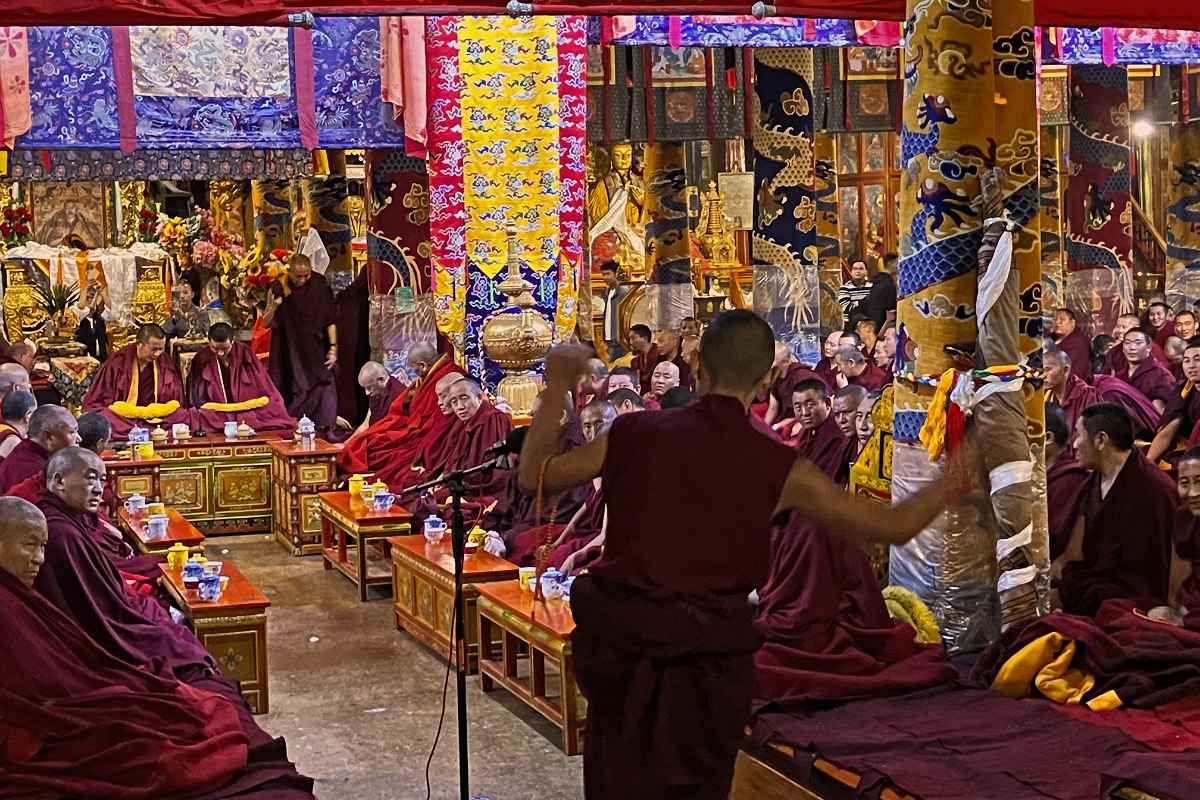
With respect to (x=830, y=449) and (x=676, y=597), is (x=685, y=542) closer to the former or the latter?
(x=676, y=597)

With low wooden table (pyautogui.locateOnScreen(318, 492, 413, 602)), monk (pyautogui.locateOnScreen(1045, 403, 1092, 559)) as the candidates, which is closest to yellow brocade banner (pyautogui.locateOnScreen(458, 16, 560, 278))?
low wooden table (pyautogui.locateOnScreen(318, 492, 413, 602))

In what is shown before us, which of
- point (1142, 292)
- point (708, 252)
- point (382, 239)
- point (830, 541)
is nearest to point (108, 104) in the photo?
point (382, 239)

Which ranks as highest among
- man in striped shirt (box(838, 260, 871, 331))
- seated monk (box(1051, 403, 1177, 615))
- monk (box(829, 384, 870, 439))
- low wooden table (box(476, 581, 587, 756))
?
man in striped shirt (box(838, 260, 871, 331))

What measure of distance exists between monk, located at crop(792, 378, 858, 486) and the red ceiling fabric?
72.3 inches

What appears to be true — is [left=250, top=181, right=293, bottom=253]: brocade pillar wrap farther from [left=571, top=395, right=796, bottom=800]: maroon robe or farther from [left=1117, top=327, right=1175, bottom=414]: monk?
[left=571, top=395, right=796, bottom=800]: maroon robe

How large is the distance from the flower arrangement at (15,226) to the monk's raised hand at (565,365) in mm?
14861

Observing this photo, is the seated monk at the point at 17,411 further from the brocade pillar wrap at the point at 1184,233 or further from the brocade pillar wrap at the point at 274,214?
the brocade pillar wrap at the point at 1184,233

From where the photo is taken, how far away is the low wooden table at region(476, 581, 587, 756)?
21.5ft

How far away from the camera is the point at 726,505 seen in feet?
13.0

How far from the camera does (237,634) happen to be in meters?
7.15

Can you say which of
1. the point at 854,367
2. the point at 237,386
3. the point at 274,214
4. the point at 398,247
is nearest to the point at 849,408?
the point at 854,367

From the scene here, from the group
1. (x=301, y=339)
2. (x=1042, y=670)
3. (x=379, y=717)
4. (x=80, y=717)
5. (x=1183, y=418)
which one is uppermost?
(x=301, y=339)

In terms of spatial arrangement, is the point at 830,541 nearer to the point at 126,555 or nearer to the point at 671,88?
the point at 126,555

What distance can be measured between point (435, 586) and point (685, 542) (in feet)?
14.2
